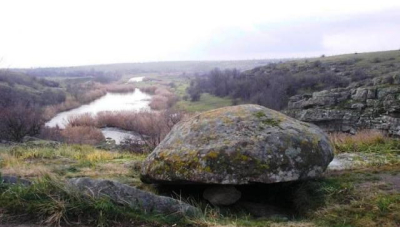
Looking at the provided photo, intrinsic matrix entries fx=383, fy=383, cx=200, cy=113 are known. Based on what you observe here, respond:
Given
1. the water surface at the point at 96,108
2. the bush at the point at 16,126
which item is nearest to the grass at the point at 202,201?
the bush at the point at 16,126

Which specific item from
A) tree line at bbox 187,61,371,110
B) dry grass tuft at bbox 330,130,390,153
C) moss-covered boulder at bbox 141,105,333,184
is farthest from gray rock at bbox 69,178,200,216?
tree line at bbox 187,61,371,110

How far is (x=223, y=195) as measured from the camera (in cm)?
627

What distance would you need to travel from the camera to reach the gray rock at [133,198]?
4719 millimetres

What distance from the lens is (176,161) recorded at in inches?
253

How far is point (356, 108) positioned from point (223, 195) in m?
28.3

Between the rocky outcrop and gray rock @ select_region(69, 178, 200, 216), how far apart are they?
2129 centimetres

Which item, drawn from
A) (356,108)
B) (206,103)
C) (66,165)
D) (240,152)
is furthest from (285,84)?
(240,152)

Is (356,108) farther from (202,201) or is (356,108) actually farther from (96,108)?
(96,108)

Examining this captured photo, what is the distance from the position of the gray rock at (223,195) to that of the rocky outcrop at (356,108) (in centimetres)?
1957

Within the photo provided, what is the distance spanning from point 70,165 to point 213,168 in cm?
397

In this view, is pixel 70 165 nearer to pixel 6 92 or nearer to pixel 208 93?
pixel 6 92

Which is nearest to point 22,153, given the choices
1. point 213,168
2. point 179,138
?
point 179,138

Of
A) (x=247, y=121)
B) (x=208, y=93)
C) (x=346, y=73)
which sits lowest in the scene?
(x=208, y=93)

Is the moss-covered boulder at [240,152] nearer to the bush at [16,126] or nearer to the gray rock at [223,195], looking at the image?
the gray rock at [223,195]
